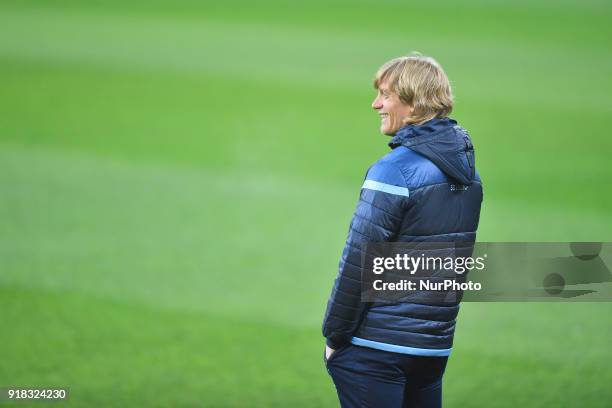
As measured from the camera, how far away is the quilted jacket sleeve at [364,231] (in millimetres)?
3176

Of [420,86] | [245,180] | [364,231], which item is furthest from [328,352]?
[245,180]

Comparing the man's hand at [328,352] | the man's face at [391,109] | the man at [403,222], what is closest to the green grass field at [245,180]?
the man's hand at [328,352]

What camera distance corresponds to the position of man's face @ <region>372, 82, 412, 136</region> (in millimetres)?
3328

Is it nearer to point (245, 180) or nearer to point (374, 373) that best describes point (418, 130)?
point (374, 373)

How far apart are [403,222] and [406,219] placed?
15mm

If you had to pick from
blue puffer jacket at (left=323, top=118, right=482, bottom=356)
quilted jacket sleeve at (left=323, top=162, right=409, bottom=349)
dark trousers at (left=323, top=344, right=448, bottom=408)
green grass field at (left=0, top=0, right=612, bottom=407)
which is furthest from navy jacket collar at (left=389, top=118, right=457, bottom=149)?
green grass field at (left=0, top=0, right=612, bottom=407)

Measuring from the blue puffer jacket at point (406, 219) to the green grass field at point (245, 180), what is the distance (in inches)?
96.3

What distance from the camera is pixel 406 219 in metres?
3.23

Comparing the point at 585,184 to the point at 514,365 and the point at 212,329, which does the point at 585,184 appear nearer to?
the point at 514,365

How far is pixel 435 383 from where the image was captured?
3502mm

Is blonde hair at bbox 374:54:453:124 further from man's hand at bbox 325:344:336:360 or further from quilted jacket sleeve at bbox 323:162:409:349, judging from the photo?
man's hand at bbox 325:344:336:360

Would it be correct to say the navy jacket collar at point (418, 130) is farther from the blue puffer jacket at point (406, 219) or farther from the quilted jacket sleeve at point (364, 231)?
the quilted jacket sleeve at point (364, 231)

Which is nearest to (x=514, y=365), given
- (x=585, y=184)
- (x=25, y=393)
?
(x=25, y=393)

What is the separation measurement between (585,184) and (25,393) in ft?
20.5
